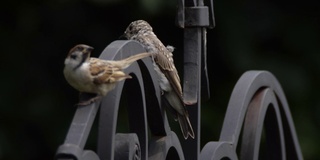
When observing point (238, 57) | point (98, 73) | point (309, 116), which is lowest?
point (309, 116)

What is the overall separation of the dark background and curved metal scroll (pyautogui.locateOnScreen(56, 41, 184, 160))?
92.6 inches

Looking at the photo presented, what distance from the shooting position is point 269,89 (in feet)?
9.39

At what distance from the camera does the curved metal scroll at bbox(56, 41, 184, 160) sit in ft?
5.72

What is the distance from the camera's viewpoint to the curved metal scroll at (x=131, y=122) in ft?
5.72

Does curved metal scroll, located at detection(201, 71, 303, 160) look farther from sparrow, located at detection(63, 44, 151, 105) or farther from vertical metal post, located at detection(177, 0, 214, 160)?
sparrow, located at detection(63, 44, 151, 105)

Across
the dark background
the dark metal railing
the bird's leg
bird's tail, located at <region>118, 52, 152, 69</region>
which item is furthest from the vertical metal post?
the dark background

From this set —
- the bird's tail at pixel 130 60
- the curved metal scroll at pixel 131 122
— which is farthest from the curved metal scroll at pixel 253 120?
the bird's tail at pixel 130 60

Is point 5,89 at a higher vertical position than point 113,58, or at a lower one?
lower

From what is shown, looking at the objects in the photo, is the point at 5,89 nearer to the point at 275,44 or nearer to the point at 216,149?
the point at 275,44

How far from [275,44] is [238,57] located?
29cm

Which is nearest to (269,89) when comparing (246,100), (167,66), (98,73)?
(246,100)

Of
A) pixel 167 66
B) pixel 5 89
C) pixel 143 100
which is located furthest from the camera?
pixel 5 89

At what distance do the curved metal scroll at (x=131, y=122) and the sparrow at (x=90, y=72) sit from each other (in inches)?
1.0

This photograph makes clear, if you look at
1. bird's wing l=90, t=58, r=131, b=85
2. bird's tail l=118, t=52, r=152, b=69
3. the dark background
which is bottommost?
the dark background
